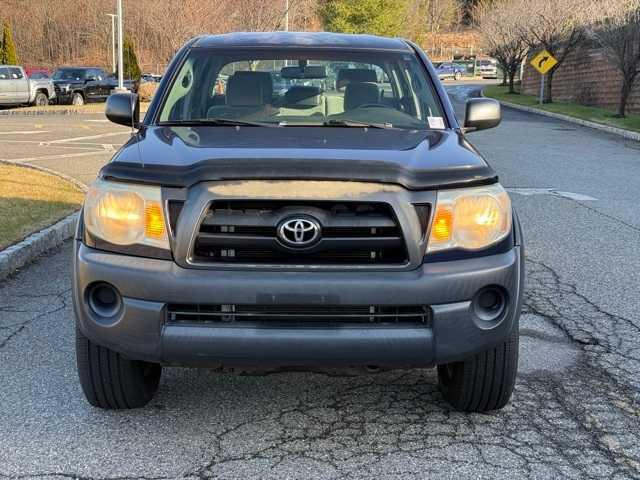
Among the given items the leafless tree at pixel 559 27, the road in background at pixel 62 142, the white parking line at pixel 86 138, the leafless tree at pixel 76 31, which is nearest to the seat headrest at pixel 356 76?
the road in background at pixel 62 142

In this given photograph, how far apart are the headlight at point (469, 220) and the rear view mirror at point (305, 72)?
1.88 m

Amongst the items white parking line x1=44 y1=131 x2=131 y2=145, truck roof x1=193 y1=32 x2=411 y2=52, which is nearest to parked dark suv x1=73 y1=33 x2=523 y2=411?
truck roof x1=193 y1=32 x2=411 y2=52

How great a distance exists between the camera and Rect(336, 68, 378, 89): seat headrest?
15.6 feet

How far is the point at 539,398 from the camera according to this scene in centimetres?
387

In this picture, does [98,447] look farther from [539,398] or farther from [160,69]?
[160,69]

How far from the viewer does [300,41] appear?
4941mm

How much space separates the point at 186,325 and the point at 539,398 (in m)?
1.83

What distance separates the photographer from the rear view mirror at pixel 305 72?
484 cm

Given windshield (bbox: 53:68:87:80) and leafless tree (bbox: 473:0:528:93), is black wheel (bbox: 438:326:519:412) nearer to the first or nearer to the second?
windshield (bbox: 53:68:87:80)

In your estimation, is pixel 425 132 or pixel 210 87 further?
pixel 210 87

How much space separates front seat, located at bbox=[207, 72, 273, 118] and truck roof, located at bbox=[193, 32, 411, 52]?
282 mm

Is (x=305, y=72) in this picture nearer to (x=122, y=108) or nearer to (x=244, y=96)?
(x=244, y=96)

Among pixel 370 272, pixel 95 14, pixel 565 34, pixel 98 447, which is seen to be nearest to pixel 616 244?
pixel 370 272

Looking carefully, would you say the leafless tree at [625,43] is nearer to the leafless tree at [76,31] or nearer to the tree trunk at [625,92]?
the tree trunk at [625,92]
